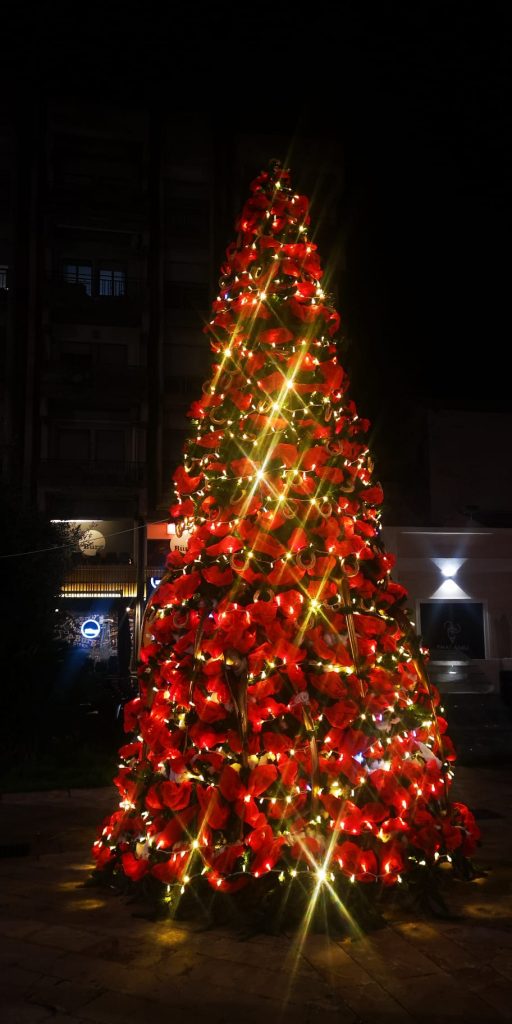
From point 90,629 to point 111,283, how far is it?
1371 centimetres

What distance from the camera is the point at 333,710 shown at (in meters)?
4.31

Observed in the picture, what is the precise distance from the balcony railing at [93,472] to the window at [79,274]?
706cm

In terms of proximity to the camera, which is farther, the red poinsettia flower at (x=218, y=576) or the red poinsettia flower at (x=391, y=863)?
the red poinsettia flower at (x=218, y=576)

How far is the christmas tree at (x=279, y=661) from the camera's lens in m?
4.22

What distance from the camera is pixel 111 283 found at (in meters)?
30.3

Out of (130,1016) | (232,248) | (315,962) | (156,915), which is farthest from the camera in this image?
(232,248)

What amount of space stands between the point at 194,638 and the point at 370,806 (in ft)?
4.60

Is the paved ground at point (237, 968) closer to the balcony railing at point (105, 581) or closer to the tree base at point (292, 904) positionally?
the tree base at point (292, 904)

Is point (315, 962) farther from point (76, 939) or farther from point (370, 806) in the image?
point (76, 939)

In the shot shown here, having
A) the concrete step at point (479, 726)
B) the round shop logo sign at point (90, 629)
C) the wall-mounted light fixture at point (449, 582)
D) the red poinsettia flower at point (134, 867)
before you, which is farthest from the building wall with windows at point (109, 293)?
the red poinsettia flower at point (134, 867)

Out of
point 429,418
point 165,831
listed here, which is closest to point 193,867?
point 165,831

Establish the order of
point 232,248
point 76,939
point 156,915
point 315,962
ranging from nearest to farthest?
point 315,962, point 76,939, point 156,915, point 232,248

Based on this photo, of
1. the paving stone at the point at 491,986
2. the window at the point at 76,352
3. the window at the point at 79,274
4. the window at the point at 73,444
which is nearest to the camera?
the paving stone at the point at 491,986

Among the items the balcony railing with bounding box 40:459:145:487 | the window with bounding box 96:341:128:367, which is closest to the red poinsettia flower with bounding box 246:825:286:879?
the balcony railing with bounding box 40:459:145:487
